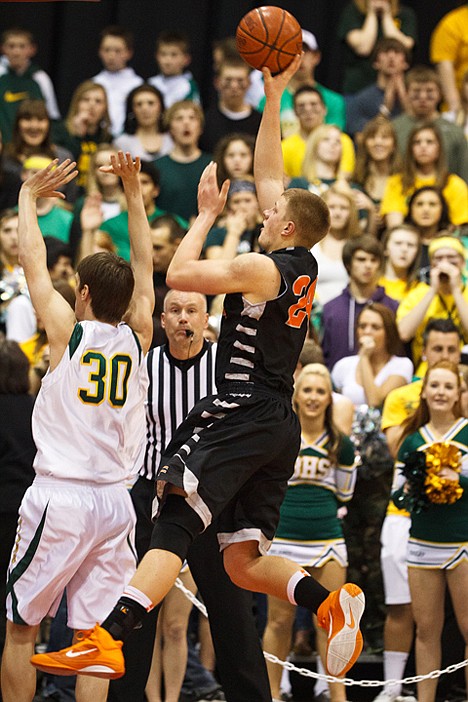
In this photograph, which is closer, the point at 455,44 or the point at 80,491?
the point at 80,491

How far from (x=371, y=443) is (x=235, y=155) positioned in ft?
10.9

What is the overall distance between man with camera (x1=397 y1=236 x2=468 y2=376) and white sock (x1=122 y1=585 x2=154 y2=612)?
178 inches

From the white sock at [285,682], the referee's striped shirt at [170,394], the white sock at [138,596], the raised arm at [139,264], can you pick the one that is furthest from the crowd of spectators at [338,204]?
the white sock at [138,596]

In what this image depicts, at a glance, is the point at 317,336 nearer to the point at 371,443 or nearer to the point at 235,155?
the point at 371,443

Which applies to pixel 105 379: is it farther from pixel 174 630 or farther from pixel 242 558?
pixel 174 630

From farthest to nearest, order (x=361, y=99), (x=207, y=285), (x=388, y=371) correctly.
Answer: (x=361, y=99), (x=388, y=371), (x=207, y=285)

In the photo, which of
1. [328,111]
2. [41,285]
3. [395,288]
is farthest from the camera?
[328,111]

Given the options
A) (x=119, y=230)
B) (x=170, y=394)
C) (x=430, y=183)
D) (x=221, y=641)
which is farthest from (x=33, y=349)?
(x=430, y=183)

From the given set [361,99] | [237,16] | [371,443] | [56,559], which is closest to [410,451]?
[371,443]

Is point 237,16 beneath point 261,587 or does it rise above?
above

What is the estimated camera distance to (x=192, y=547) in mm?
6566

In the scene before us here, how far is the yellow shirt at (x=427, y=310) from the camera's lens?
9.71 meters

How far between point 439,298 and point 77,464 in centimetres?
451

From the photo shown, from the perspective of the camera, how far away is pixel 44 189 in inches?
241
